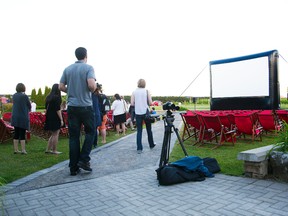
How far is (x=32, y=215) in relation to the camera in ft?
9.88

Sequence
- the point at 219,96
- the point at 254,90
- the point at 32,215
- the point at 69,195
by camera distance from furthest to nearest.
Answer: the point at 219,96, the point at 254,90, the point at 69,195, the point at 32,215

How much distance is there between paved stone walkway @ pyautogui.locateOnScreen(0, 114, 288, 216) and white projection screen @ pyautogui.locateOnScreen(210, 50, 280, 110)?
10.1 meters

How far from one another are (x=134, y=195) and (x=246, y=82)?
1224cm

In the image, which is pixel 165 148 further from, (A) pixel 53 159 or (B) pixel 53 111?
(B) pixel 53 111

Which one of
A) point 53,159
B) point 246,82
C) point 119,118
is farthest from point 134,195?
point 246,82

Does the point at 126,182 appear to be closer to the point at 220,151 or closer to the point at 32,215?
the point at 32,215

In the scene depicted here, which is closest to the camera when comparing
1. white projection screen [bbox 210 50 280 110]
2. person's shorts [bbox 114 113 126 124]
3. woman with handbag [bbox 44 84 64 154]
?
woman with handbag [bbox 44 84 64 154]

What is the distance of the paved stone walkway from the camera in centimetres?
308

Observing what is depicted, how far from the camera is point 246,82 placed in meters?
14.3

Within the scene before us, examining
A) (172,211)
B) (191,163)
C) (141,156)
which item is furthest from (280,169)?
(141,156)

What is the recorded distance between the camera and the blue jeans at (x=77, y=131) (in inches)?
184

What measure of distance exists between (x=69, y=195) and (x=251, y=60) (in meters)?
12.7

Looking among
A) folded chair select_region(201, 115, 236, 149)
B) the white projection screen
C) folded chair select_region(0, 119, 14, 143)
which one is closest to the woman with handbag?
folded chair select_region(0, 119, 14, 143)

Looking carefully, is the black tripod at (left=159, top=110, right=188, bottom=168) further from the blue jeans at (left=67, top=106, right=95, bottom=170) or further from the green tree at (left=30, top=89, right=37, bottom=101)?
the green tree at (left=30, top=89, right=37, bottom=101)
